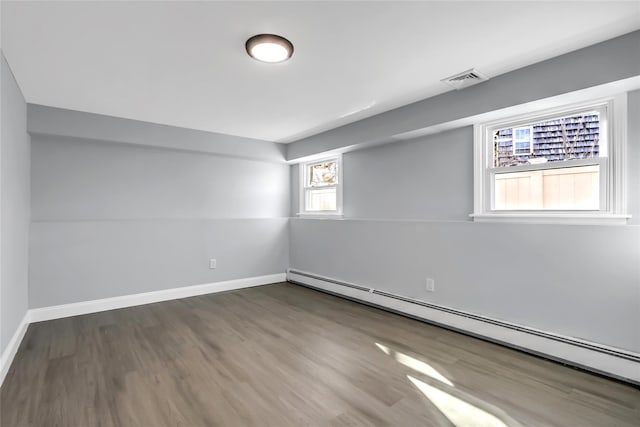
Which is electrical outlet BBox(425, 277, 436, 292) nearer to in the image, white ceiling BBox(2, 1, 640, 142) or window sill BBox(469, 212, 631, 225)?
window sill BBox(469, 212, 631, 225)

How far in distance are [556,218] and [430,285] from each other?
1336mm

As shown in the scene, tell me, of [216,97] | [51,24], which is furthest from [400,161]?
[51,24]

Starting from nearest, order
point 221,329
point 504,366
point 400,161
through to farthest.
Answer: point 504,366 < point 221,329 < point 400,161

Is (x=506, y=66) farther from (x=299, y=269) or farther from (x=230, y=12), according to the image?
(x=299, y=269)

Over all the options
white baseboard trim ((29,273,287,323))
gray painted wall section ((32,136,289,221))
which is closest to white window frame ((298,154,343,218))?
gray painted wall section ((32,136,289,221))

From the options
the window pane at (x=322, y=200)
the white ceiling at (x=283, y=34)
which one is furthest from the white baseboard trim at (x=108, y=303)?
the white ceiling at (x=283, y=34)

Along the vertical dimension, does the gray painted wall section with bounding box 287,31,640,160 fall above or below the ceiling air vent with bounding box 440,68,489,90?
below

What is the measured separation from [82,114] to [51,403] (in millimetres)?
3058

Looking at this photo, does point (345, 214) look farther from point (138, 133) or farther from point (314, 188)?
point (138, 133)

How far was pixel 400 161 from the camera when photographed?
3961 millimetres

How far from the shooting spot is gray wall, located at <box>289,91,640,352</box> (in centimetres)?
231

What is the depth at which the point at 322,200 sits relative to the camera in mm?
5301

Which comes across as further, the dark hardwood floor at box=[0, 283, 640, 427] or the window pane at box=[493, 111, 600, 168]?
the window pane at box=[493, 111, 600, 168]

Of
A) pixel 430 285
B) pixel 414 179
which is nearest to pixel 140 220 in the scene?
pixel 414 179
